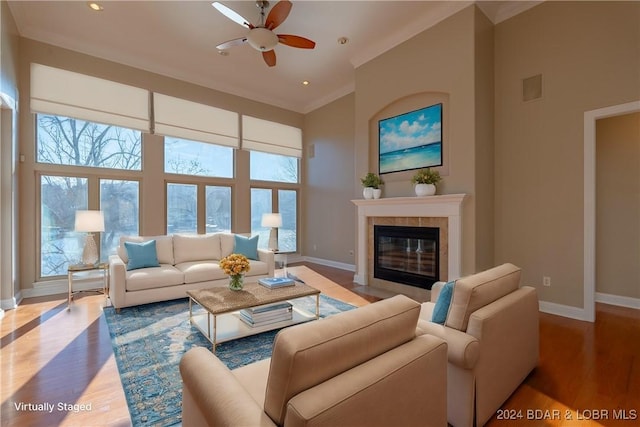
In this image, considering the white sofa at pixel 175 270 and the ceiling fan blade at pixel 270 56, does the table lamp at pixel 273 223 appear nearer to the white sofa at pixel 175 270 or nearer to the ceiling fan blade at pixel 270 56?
the white sofa at pixel 175 270

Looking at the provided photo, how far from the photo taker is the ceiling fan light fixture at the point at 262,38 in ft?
11.4

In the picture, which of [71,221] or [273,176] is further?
[273,176]

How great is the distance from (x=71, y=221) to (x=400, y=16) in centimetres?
569

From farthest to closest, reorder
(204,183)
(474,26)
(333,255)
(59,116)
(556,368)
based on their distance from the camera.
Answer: (333,255) < (204,183) < (59,116) < (474,26) < (556,368)

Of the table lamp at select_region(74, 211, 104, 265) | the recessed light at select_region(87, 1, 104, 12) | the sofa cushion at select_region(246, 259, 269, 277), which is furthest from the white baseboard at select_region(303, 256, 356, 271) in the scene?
the recessed light at select_region(87, 1, 104, 12)

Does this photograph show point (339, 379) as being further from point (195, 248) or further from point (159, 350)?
point (195, 248)

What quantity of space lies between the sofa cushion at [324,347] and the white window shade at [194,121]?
538cm

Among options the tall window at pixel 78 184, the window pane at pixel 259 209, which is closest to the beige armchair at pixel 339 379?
the tall window at pixel 78 184

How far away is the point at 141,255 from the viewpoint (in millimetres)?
4125

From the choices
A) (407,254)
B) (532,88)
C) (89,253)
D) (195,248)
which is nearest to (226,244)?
(195,248)

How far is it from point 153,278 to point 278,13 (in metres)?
3.43

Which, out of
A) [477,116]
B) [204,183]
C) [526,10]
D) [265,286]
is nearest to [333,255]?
[204,183]

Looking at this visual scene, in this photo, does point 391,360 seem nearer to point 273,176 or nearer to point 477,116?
point 477,116

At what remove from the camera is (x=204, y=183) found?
19.5 ft
